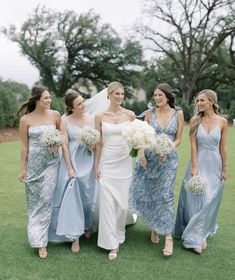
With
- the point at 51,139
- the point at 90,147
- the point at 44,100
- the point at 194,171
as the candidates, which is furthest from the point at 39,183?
the point at 194,171

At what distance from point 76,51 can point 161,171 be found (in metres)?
40.1

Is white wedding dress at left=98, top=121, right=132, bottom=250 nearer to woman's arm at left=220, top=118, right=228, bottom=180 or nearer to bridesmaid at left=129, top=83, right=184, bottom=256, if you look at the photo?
bridesmaid at left=129, top=83, right=184, bottom=256

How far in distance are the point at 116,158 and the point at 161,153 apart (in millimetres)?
651

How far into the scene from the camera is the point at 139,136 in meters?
4.52

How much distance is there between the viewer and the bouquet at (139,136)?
454cm

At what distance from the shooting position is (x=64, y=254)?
16.1 feet

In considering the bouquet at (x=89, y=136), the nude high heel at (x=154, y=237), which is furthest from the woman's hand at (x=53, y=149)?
the nude high heel at (x=154, y=237)

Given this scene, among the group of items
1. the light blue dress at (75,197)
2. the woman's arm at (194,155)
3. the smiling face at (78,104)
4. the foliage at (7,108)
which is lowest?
the foliage at (7,108)

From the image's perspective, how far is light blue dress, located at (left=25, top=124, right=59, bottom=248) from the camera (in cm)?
488

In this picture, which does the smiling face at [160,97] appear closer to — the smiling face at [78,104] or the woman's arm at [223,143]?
the woman's arm at [223,143]

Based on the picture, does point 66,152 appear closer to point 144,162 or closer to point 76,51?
point 144,162

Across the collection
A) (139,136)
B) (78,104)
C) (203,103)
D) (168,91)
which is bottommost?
(139,136)

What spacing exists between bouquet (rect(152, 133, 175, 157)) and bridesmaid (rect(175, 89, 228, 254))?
54 cm

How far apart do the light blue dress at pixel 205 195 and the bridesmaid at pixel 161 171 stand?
271 millimetres
